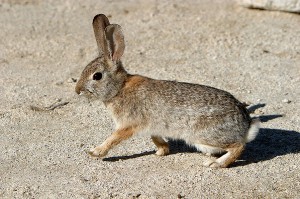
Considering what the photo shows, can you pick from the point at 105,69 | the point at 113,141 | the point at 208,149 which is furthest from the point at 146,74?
the point at 208,149

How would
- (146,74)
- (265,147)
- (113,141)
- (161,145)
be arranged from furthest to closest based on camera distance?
1. (146,74)
2. (265,147)
3. (161,145)
4. (113,141)

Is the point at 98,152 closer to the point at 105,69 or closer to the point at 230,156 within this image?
the point at 105,69

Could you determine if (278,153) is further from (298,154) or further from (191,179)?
(191,179)

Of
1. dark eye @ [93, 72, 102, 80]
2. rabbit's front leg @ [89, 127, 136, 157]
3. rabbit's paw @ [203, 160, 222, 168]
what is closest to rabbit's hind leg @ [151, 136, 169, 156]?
rabbit's front leg @ [89, 127, 136, 157]

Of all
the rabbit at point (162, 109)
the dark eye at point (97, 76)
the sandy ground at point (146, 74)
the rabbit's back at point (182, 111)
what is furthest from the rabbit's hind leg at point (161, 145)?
the dark eye at point (97, 76)

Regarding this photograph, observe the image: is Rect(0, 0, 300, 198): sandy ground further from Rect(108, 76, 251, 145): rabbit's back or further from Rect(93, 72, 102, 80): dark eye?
Rect(93, 72, 102, 80): dark eye

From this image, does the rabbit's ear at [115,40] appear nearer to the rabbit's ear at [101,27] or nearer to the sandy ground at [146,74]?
the rabbit's ear at [101,27]

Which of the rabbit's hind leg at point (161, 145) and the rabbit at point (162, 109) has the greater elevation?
the rabbit at point (162, 109)
